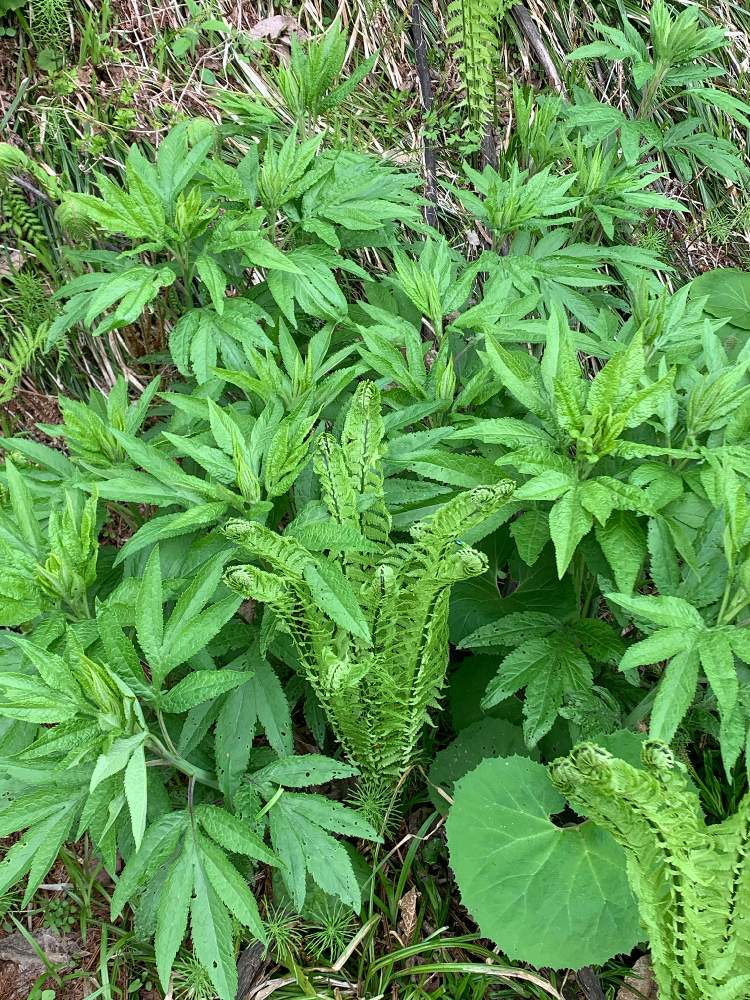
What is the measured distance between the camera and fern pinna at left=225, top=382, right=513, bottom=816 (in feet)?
5.39

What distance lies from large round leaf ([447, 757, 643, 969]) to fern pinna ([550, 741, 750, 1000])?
0.17 m

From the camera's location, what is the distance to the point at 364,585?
5.99ft

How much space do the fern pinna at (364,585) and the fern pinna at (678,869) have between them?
1.38 ft

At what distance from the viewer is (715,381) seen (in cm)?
182

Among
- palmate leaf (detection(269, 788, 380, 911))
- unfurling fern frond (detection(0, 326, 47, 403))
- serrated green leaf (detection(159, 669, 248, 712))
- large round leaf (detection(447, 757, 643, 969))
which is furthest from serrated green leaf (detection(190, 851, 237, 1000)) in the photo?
unfurling fern frond (detection(0, 326, 47, 403))

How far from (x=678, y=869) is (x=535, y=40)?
3.51 metres

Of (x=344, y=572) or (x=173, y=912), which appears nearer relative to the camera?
(x=173, y=912)

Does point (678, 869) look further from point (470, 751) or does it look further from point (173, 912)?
point (173, 912)

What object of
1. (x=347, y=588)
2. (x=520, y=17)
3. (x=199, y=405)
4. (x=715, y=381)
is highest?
(x=520, y=17)

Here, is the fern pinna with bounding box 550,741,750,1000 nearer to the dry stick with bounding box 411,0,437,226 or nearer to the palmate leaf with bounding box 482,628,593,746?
the palmate leaf with bounding box 482,628,593,746

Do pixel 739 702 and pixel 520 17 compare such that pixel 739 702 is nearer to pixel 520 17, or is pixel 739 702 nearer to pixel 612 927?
pixel 612 927

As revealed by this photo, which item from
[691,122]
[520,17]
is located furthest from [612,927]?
[520,17]

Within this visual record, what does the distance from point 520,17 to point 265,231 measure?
224 centimetres

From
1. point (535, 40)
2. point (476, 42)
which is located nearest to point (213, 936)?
point (476, 42)
